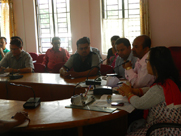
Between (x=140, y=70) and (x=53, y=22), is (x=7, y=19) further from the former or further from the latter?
(x=140, y=70)

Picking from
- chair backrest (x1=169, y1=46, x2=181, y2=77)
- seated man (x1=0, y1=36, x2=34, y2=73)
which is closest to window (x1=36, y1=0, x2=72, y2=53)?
chair backrest (x1=169, y1=46, x2=181, y2=77)

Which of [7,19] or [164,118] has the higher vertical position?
[7,19]

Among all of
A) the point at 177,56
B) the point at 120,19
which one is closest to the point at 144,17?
the point at 120,19

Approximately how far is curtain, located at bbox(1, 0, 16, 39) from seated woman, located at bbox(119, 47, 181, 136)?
6680mm

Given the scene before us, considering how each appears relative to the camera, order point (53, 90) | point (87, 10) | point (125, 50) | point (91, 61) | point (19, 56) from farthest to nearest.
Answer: point (87, 10) → point (19, 56) → point (91, 61) → point (125, 50) → point (53, 90)

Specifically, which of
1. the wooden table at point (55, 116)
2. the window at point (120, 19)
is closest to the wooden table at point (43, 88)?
the wooden table at point (55, 116)

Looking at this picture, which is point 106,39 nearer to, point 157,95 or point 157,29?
point 157,29

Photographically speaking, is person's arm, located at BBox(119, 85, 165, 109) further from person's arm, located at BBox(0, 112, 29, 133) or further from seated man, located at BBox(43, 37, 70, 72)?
seated man, located at BBox(43, 37, 70, 72)

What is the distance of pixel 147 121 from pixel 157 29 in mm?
4550

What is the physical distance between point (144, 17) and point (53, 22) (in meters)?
3.11

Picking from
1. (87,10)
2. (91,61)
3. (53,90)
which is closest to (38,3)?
(87,10)

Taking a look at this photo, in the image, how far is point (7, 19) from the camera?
7344mm

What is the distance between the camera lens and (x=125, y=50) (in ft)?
9.48

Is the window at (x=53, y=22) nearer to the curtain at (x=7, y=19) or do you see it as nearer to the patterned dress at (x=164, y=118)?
the curtain at (x=7, y=19)
